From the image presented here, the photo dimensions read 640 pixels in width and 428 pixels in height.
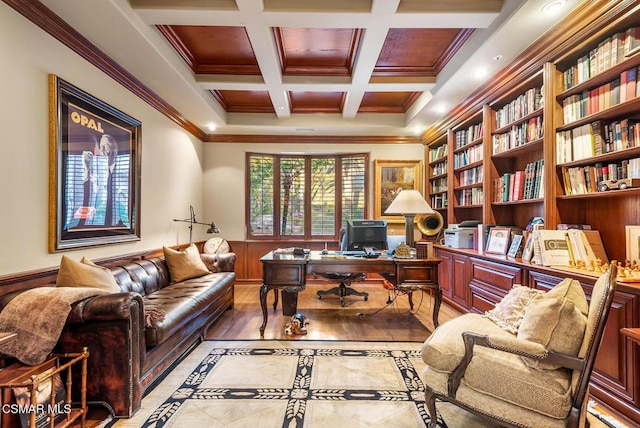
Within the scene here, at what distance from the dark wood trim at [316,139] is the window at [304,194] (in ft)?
0.90

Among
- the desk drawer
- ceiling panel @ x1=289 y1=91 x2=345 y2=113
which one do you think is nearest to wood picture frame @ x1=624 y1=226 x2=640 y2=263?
the desk drawer

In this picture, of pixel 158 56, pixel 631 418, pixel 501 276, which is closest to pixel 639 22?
pixel 501 276

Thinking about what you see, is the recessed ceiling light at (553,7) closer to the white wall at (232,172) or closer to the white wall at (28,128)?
the white wall at (232,172)

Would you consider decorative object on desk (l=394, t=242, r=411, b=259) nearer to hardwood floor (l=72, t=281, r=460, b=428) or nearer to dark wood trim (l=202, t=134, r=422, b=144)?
hardwood floor (l=72, t=281, r=460, b=428)

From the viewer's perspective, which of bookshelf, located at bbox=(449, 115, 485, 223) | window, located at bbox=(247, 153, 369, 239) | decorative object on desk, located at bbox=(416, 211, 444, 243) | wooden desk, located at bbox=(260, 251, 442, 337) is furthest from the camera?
window, located at bbox=(247, 153, 369, 239)

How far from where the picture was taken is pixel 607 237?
7.94 feet

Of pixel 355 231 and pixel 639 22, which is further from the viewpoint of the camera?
pixel 355 231

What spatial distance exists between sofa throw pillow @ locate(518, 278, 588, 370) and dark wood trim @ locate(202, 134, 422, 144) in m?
4.41

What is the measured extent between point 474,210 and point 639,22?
2.79 metres

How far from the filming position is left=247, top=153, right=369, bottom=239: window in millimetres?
5719

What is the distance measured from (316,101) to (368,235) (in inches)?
93.1

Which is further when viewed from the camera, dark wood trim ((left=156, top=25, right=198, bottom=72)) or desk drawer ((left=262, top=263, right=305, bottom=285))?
desk drawer ((left=262, top=263, right=305, bottom=285))

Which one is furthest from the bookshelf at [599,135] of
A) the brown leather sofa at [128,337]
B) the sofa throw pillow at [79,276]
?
the sofa throw pillow at [79,276]

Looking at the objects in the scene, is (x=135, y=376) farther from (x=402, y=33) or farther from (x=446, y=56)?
(x=446, y=56)
